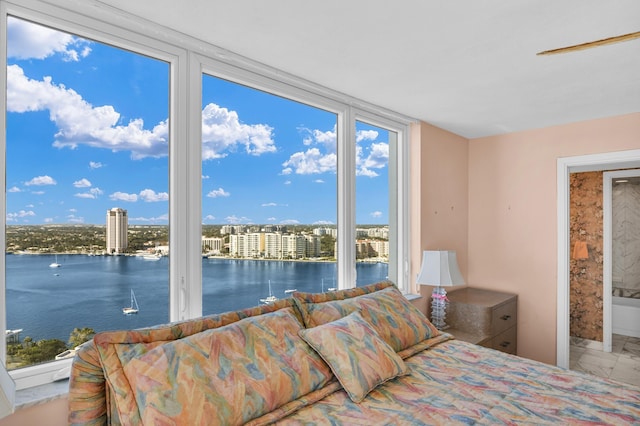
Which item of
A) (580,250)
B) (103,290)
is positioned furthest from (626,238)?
(103,290)

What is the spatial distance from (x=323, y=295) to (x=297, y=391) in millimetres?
748

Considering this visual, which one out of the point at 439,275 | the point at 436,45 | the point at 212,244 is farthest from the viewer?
the point at 439,275

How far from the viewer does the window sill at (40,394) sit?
149cm

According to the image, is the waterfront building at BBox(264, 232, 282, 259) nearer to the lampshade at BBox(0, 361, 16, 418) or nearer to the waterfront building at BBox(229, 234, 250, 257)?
the waterfront building at BBox(229, 234, 250, 257)

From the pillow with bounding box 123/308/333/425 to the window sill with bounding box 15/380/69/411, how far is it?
17.2 inches

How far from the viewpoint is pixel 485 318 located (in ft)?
11.0

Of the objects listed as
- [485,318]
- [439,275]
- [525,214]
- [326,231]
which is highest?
[525,214]

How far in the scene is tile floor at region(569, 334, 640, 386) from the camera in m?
3.75

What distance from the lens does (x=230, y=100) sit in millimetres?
2383

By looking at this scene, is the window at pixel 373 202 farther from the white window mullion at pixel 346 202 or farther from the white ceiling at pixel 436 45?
the white ceiling at pixel 436 45

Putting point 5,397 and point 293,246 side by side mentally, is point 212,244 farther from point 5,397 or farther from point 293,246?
point 5,397

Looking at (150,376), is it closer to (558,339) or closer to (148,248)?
(148,248)

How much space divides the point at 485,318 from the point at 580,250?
2274 millimetres

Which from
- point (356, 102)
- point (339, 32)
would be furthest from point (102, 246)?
point (356, 102)
